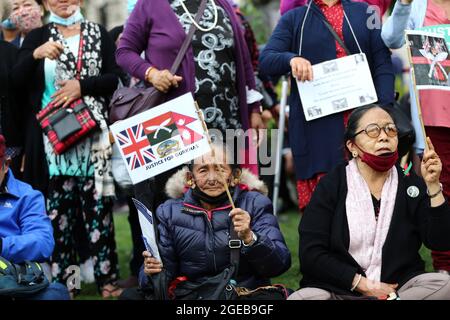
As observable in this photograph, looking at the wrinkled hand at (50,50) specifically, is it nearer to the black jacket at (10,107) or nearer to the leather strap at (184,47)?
the black jacket at (10,107)

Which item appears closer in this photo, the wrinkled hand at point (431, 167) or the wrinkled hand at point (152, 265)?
the wrinkled hand at point (431, 167)

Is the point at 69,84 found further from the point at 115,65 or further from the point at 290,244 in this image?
the point at 290,244

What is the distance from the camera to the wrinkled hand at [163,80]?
6484 millimetres

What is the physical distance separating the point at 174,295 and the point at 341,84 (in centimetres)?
171

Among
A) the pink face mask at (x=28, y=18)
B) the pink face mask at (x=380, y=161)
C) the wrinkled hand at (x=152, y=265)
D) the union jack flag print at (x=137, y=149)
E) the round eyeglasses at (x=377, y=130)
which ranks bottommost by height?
the wrinkled hand at (x=152, y=265)

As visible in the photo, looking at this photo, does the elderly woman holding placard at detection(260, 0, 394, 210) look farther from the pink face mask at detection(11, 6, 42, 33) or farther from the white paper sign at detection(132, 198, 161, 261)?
the pink face mask at detection(11, 6, 42, 33)

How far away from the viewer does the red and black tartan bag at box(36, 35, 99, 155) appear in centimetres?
714

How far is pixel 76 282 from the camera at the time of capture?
731cm

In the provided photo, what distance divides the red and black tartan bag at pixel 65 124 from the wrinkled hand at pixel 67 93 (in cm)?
3

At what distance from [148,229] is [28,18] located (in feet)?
8.96

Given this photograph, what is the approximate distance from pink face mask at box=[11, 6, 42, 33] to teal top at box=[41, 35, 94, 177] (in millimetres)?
567

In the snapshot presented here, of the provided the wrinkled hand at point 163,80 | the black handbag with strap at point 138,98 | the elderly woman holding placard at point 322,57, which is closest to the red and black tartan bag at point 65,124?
the black handbag with strap at point 138,98

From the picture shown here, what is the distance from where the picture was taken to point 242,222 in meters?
5.56

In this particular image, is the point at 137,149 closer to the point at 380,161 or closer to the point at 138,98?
the point at 138,98
